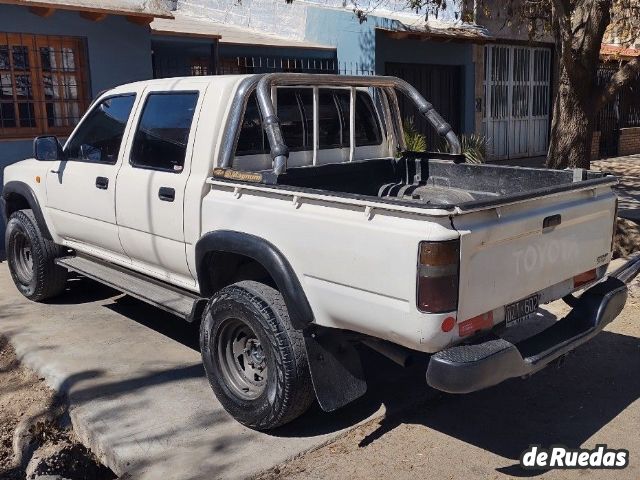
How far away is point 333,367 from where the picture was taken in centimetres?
379

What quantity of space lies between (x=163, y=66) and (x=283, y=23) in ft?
11.3

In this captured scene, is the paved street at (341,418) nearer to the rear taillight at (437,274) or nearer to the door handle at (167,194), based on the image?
the rear taillight at (437,274)

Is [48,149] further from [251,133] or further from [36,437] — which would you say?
[36,437]

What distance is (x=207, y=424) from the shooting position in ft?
13.9

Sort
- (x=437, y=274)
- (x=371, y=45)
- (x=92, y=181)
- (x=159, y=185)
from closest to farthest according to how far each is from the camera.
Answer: (x=437, y=274) → (x=159, y=185) → (x=92, y=181) → (x=371, y=45)

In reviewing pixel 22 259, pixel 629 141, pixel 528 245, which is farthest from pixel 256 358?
pixel 629 141

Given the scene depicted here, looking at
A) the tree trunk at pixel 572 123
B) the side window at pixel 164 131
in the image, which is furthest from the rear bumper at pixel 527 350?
the tree trunk at pixel 572 123

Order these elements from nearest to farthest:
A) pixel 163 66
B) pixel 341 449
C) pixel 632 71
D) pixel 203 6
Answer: pixel 341 449 → pixel 632 71 → pixel 163 66 → pixel 203 6

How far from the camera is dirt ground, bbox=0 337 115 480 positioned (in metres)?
3.90

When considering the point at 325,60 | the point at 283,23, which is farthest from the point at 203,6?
the point at 325,60

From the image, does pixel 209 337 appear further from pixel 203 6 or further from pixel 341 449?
pixel 203 6

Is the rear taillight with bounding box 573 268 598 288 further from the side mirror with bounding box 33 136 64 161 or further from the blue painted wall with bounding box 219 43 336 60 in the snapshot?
the blue painted wall with bounding box 219 43 336 60

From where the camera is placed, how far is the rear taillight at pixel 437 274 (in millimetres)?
3176

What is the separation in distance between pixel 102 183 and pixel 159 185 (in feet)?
2.67
